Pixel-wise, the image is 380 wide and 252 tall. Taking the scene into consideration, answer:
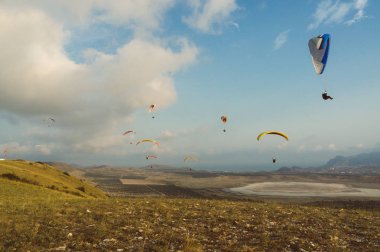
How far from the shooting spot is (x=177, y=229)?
1925 cm

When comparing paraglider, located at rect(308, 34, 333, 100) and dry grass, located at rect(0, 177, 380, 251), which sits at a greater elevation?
paraglider, located at rect(308, 34, 333, 100)

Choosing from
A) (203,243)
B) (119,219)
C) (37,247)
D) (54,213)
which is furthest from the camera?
(54,213)

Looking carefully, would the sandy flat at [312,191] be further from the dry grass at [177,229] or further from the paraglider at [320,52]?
the dry grass at [177,229]

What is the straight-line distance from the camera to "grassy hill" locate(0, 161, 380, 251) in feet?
53.5

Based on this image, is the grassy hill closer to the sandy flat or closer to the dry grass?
the dry grass

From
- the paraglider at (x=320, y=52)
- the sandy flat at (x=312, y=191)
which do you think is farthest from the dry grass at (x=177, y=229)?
the sandy flat at (x=312, y=191)

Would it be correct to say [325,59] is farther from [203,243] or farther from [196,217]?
[203,243]

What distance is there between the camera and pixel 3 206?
26328mm

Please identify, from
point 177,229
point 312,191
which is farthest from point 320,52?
point 312,191

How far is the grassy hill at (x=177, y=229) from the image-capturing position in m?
16.3

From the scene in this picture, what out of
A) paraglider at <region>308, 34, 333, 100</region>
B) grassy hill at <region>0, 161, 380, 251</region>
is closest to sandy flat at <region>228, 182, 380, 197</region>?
paraglider at <region>308, 34, 333, 100</region>

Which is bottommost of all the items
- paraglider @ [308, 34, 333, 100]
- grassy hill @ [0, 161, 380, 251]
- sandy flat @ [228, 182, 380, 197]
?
sandy flat @ [228, 182, 380, 197]

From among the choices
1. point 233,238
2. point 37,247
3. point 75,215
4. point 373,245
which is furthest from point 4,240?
point 373,245

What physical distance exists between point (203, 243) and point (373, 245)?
819 centimetres
